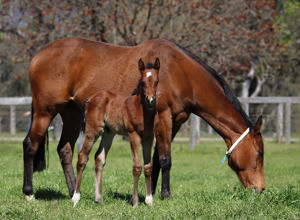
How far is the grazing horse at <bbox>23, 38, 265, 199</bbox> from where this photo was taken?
610cm

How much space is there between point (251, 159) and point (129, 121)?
1.85 metres

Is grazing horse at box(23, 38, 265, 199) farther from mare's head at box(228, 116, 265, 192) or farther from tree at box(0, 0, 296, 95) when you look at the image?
tree at box(0, 0, 296, 95)

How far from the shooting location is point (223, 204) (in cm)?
512

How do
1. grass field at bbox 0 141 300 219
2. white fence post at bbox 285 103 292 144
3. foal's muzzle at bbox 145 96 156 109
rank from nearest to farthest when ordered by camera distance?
grass field at bbox 0 141 300 219
foal's muzzle at bbox 145 96 156 109
white fence post at bbox 285 103 292 144

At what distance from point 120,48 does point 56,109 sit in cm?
129

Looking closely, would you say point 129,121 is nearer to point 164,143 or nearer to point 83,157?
point 83,157

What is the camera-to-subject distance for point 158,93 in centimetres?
605

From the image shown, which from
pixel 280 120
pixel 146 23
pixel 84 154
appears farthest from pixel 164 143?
pixel 280 120

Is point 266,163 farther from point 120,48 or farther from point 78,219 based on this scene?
point 78,219

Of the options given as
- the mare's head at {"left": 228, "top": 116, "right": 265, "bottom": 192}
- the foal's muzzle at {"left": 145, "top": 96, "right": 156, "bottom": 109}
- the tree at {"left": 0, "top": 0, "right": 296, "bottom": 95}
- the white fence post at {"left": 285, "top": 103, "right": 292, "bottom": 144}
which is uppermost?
the tree at {"left": 0, "top": 0, "right": 296, "bottom": 95}

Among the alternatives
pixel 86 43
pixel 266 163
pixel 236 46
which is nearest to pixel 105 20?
pixel 236 46

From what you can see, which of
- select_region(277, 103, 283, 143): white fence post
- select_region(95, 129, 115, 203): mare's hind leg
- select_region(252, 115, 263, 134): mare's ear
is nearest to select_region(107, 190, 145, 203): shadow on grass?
select_region(95, 129, 115, 203): mare's hind leg

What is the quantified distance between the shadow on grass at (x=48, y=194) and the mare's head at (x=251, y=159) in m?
2.41

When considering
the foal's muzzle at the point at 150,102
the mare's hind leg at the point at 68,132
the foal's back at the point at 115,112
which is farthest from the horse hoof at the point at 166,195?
the foal's muzzle at the point at 150,102
